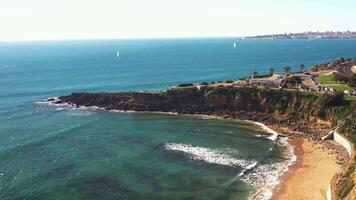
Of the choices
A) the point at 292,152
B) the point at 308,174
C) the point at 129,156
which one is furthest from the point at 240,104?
the point at 308,174

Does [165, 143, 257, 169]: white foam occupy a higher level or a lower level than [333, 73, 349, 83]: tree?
lower

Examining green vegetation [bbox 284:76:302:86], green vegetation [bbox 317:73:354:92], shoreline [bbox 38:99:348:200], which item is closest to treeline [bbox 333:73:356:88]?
green vegetation [bbox 317:73:354:92]

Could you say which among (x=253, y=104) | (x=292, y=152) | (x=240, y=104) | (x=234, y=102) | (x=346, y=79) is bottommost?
(x=292, y=152)

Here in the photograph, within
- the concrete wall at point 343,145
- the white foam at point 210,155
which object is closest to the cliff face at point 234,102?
the concrete wall at point 343,145

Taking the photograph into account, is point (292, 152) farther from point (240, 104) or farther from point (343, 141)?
point (240, 104)

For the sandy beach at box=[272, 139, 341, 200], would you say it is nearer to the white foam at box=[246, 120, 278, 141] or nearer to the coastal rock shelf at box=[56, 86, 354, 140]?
the white foam at box=[246, 120, 278, 141]

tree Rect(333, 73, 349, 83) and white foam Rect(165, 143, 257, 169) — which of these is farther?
tree Rect(333, 73, 349, 83)
